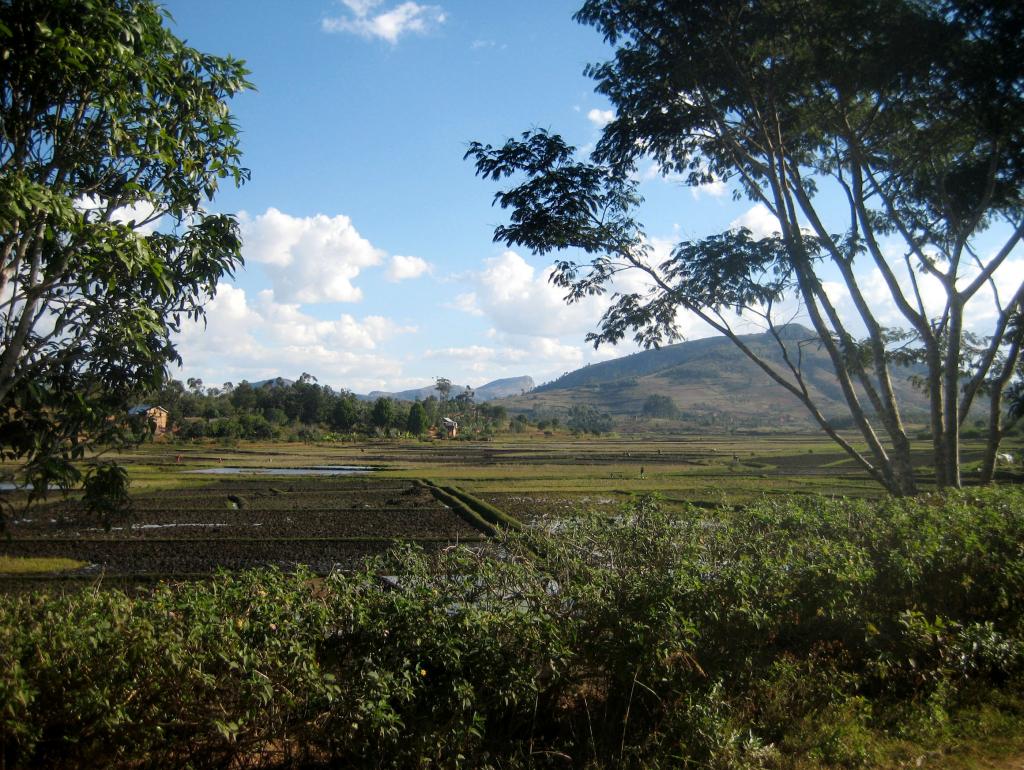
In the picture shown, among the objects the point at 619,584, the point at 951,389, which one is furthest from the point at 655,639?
the point at 951,389

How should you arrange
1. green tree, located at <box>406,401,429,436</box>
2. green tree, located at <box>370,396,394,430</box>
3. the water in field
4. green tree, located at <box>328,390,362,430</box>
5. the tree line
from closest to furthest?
the water in field < the tree line < green tree, located at <box>328,390,362,430</box> < green tree, located at <box>370,396,394,430</box> < green tree, located at <box>406,401,429,436</box>

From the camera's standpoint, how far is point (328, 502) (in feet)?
72.6

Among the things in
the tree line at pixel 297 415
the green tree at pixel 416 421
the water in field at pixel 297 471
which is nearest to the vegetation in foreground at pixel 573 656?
the water in field at pixel 297 471

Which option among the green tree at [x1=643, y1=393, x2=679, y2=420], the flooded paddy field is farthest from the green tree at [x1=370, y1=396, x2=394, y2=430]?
the green tree at [x1=643, y1=393, x2=679, y2=420]

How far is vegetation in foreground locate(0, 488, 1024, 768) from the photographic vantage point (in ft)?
9.91

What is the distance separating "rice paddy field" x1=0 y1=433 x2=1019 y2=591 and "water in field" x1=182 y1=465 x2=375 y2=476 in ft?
0.33

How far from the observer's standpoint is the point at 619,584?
3.93m

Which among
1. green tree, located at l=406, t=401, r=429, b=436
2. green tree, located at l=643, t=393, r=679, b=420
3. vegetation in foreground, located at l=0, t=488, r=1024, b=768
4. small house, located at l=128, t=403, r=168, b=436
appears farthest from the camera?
green tree, located at l=643, t=393, r=679, b=420

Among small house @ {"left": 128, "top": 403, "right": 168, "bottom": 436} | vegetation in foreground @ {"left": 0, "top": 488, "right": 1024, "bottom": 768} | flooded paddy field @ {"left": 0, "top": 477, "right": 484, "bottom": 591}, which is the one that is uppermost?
small house @ {"left": 128, "top": 403, "right": 168, "bottom": 436}

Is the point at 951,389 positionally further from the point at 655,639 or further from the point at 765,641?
the point at 655,639

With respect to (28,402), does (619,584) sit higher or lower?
lower

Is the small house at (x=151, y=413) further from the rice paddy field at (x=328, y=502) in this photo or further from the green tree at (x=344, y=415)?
the green tree at (x=344, y=415)

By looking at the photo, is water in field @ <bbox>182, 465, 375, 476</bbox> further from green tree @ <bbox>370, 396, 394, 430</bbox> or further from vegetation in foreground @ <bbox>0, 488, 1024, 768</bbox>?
green tree @ <bbox>370, 396, 394, 430</bbox>

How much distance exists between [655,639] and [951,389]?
7.11 meters
